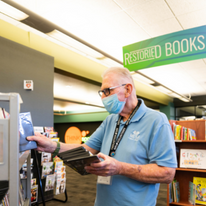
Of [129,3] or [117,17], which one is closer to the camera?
[129,3]

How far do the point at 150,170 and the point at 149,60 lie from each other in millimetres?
2772

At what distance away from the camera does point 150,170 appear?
1.26m

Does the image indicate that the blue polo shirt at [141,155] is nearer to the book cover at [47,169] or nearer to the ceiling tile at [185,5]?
the ceiling tile at [185,5]

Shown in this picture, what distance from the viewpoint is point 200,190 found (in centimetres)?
350

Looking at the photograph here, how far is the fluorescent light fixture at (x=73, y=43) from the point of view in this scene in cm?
411

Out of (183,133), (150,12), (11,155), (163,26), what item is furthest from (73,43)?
(11,155)

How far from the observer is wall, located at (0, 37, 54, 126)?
3.56 meters

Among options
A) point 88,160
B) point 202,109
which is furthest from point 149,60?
point 202,109

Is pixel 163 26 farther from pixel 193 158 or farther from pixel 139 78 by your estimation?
pixel 139 78

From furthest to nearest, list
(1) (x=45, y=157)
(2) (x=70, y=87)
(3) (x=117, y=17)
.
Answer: (2) (x=70, y=87) < (1) (x=45, y=157) < (3) (x=117, y=17)

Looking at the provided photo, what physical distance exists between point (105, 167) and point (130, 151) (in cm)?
27

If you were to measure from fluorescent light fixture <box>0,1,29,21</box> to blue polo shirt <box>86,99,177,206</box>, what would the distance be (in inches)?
114

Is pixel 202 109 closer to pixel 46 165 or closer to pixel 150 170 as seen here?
pixel 46 165

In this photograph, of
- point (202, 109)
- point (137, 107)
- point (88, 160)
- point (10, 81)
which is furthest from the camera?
point (202, 109)
